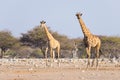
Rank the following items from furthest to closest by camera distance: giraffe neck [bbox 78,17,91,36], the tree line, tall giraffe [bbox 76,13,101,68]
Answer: the tree line
giraffe neck [bbox 78,17,91,36]
tall giraffe [bbox 76,13,101,68]

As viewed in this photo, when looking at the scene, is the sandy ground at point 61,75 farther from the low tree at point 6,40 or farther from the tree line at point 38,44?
the low tree at point 6,40

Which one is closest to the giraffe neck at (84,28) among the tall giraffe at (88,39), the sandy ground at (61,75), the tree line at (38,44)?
the tall giraffe at (88,39)

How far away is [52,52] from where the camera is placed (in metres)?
28.3

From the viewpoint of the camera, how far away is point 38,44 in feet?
188

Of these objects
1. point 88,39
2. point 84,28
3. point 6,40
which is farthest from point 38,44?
point 88,39

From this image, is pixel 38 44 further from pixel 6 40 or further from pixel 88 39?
pixel 88 39

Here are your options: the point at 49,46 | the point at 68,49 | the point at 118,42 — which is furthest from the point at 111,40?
the point at 49,46

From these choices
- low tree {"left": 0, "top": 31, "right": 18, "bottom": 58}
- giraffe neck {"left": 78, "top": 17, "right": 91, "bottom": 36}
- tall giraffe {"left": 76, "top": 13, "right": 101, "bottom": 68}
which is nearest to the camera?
tall giraffe {"left": 76, "top": 13, "right": 101, "bottom": 68}

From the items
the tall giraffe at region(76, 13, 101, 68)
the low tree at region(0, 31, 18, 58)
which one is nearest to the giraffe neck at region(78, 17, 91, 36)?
the tall giraffe at region(76, 13, 101, 68)

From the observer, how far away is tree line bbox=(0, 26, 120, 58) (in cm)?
5697

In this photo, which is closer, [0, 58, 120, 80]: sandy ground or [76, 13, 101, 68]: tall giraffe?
[0, 58, 120, 80]: sandy ground

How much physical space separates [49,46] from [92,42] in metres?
4.24

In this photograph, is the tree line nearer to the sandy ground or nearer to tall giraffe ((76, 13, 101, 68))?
tall giraffe ((76, 13, 101, 68))

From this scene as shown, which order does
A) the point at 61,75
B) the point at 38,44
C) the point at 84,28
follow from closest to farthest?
the point at 61,75 < the point at 84,28 < the point at 38,44
